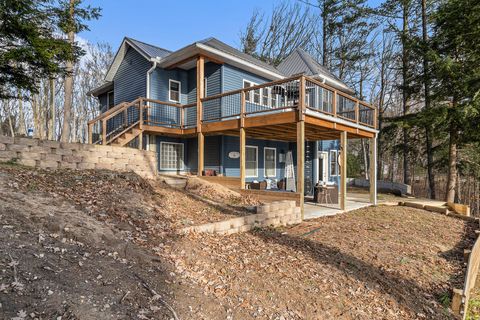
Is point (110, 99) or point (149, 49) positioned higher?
point (149, 49)

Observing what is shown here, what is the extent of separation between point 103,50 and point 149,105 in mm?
19692

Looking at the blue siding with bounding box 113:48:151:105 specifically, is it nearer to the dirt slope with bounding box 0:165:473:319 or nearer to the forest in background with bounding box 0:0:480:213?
the forest in background with bounding box 0:0:480:213

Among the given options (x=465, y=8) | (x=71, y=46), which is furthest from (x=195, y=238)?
(x=465, y=8)

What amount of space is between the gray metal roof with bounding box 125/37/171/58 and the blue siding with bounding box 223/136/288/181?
4766 millimetres

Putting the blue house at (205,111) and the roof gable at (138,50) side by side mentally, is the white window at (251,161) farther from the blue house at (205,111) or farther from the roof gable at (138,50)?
the roof gable at (138,50)

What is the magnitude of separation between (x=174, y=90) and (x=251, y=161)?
185 inches

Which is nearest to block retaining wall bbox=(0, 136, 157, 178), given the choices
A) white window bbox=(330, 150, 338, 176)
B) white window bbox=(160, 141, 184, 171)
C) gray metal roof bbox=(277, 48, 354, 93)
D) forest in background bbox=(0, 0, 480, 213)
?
forest in background bbox=(0, 0, 480, 213)

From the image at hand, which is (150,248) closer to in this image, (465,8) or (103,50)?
(465,8)

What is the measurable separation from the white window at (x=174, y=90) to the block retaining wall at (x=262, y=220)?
740cm

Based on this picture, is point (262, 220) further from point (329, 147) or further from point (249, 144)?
point (329, 147)

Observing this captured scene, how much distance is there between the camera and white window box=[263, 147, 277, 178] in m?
14.3

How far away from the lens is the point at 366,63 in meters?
25.9

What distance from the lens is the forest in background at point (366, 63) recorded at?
8.53 m

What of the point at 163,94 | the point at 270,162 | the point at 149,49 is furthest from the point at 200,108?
the point at 270,162
